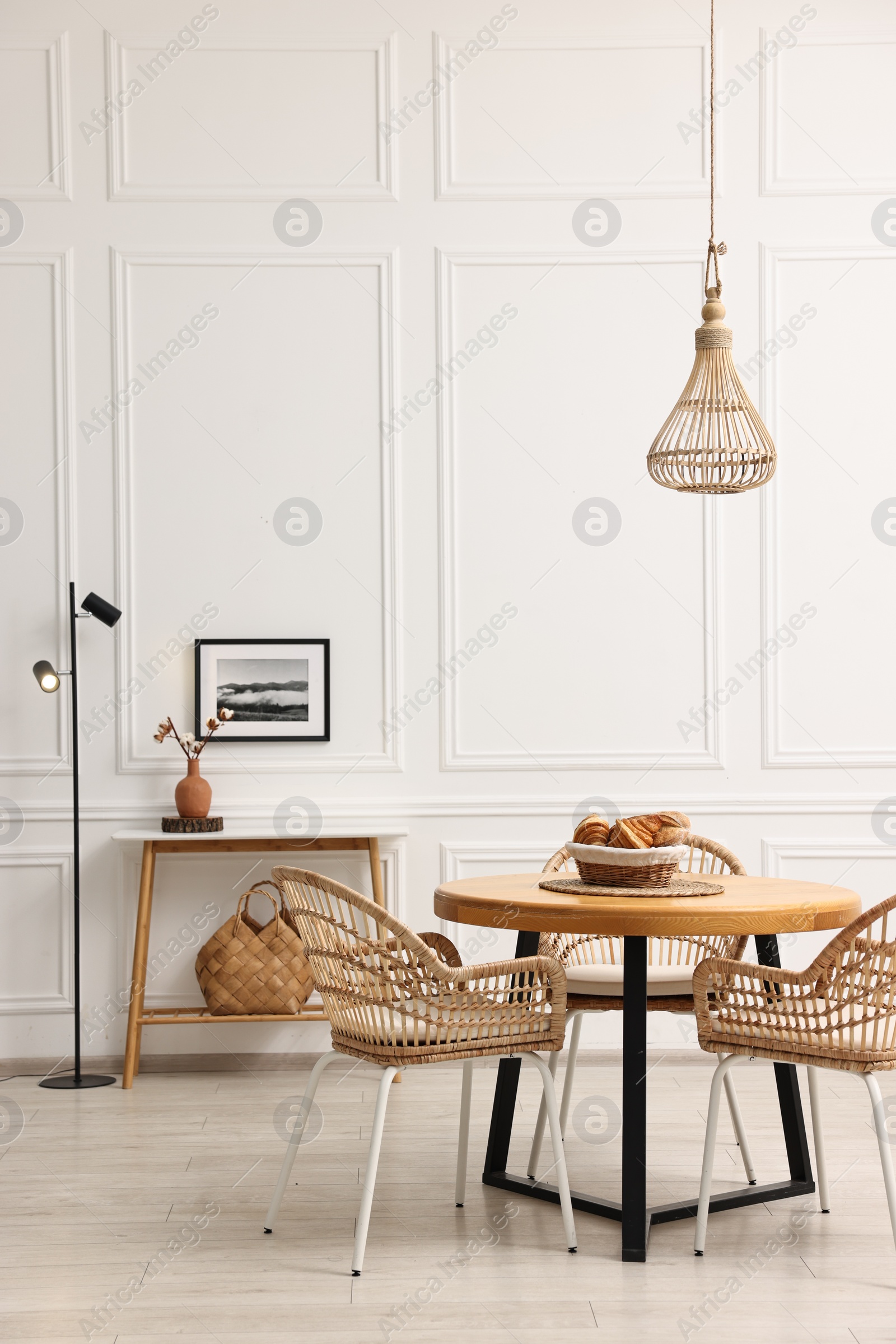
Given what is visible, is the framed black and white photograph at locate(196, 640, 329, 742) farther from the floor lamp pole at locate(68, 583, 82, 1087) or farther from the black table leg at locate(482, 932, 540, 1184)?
the black table leg at locate(482, 932, 540, 1184)

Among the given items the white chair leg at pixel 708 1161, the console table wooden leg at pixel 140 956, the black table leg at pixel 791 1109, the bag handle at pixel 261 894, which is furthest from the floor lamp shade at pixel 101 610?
the white chair leg at pixel 708 1161

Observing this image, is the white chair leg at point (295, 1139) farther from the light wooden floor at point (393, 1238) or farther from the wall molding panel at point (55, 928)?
the wall molding panel at point (55, 928)

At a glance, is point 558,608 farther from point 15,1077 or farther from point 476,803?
point 15,1077

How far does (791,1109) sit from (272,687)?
7.36ft

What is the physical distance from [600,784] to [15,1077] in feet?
7.27

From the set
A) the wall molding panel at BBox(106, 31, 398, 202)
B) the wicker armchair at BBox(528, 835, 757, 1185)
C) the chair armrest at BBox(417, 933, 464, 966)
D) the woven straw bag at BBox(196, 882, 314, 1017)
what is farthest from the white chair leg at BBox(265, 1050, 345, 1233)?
the wall molding panel at BBox(106, 31, 398, 202)

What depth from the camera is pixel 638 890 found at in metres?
2.81

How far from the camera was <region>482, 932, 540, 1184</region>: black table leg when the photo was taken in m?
3.04

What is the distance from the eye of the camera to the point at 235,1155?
132 inches

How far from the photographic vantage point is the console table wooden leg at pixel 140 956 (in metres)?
4.08

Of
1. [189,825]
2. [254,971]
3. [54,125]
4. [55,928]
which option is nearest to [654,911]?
[254,971]

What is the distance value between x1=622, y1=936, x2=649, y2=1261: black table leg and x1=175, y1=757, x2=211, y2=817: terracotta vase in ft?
6.32

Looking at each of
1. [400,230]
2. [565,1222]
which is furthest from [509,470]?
[565,1222]

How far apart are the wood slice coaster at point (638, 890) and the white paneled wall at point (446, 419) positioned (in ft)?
4.87
